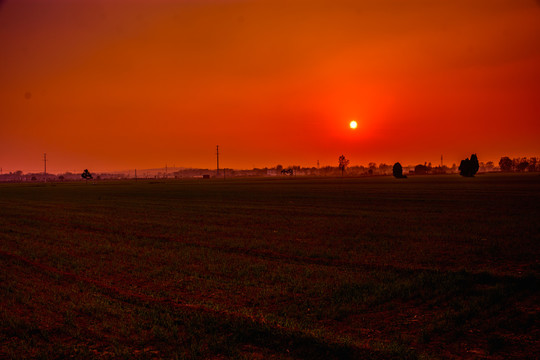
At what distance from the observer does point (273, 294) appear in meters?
9.48

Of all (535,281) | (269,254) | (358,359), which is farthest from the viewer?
(269,254)

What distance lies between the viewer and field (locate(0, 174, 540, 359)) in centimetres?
672

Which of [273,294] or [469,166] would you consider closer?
[273,294]

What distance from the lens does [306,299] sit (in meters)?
9.16

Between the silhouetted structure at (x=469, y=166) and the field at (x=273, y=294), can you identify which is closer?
the field at (x=273, y=294)

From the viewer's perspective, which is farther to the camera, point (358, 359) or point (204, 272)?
point (204, 272)

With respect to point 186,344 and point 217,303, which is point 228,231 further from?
point 186,344

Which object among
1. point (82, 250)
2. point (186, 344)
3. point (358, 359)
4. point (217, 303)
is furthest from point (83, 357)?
point (82, 250)

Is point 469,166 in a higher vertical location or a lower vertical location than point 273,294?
higher

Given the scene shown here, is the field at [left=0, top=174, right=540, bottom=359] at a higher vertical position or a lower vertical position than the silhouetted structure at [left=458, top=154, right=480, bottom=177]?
lower

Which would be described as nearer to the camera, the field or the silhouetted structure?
the field

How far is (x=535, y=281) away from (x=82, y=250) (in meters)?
14.2

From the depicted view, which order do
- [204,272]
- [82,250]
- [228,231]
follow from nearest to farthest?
1. [204,272]
2. [82,250]
3. [228,231]

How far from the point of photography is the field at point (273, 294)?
6723 mm
